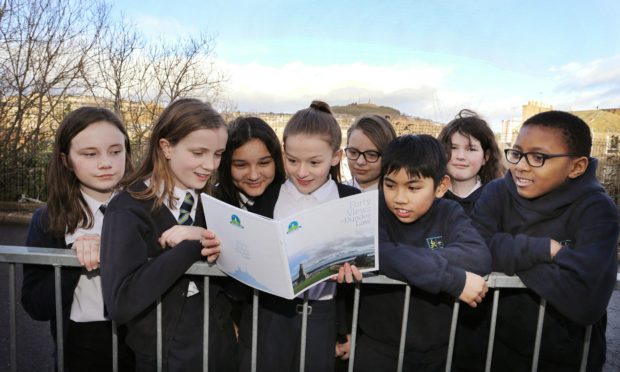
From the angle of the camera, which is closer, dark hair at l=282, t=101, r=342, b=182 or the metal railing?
the metal railing

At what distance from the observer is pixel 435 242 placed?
2018 mm

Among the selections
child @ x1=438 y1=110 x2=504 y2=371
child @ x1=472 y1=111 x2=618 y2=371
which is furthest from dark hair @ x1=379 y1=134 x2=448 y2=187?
child @ x1=438 y1=110 x2=504 y2=371

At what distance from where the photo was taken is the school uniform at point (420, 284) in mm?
1752

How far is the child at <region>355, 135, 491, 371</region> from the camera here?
1868 millimetres

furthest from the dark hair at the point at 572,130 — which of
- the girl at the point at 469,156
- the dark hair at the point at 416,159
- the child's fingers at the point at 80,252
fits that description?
the child's fingers at the point at 80,252

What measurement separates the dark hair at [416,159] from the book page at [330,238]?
20.3 inches

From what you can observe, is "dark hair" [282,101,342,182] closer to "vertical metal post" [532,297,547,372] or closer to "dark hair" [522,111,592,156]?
"dark hair" [522,111,592,156]

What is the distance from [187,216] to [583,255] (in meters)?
1.59

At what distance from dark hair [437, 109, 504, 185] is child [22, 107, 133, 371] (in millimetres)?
2102

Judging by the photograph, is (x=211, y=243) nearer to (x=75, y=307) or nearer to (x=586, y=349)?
(x=75, y=307)

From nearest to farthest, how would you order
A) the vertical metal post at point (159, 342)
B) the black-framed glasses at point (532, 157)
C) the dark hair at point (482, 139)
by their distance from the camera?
1. the vertical metal post at point (159, 342)
2. the black-framed glasses at point (532, 157)
3. the dark hair at point (482, 139)

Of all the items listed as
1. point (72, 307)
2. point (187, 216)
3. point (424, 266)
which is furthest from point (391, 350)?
point (72, 307)

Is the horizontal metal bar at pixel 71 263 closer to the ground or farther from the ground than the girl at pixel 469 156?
closer to the ground

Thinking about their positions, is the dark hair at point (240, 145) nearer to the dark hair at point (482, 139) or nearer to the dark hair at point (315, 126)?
the dark hair at point (315, 126)
